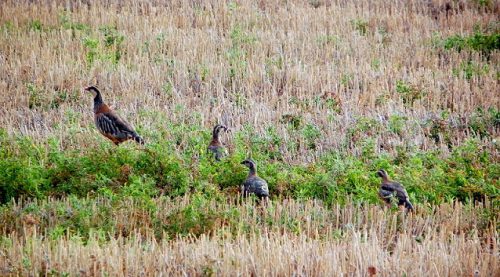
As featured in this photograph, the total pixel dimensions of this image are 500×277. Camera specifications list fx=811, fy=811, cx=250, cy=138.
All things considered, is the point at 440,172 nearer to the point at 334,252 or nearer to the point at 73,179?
the point at 334,252

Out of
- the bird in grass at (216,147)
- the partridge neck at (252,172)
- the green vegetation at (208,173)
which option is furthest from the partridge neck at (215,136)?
the partridge neck at (252,172)

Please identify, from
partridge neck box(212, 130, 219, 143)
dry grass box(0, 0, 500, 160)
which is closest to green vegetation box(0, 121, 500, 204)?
partridge neck box(212, 130, 219, 143)

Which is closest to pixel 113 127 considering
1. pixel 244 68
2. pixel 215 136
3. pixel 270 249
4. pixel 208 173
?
pixel 215 136

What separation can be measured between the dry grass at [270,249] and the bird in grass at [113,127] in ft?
8.64

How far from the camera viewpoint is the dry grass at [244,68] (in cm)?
1264

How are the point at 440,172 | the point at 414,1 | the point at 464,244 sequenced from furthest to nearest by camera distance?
the point at 414,1 < the point at 440,172 < the point at 464,244

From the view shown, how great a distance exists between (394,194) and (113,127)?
13.7 ft

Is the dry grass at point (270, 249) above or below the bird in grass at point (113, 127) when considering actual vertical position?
below

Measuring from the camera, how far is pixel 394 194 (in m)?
8.91

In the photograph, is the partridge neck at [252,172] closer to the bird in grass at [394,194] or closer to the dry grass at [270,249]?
the dry grass at [270,249]

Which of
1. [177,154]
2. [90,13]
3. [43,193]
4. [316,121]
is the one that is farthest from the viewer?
[90,13]

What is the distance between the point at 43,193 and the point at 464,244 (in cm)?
468

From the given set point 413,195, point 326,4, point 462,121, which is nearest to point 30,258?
point 413,195

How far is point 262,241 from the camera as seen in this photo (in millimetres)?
7250
